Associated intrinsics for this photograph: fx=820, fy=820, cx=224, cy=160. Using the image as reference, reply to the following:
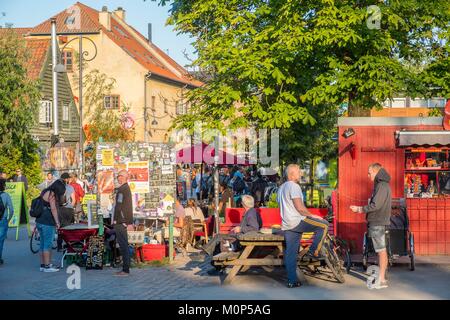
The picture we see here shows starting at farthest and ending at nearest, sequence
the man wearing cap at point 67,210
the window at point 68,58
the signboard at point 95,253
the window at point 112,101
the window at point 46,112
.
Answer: the window at point 68,58 < the window at point 112,101 < the window at point 46,112 < the man wearing cap at point 67,210 < the signboard at point 95,253

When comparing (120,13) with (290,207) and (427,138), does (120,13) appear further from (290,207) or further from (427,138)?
(290,207)

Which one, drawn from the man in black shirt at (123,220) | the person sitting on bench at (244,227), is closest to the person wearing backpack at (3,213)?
the man in black shirt at (123,220)

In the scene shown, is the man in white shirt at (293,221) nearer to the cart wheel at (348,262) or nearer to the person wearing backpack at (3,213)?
the cart wheel at (348,262)

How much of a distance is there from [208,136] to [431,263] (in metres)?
7.93

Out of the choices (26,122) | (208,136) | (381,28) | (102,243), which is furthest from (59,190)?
(26,122)

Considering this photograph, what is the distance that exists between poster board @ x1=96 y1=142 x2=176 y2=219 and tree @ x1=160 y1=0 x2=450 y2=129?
10.0 feet

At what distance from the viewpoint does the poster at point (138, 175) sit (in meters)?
17.3

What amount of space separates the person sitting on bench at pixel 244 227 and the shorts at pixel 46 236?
2846 millimetres

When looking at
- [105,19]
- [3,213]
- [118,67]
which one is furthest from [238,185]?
[105,19]

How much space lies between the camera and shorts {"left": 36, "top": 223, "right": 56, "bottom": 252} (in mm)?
14961

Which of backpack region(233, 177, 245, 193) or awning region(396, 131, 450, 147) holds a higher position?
awning region(396, 131, 450, 147)

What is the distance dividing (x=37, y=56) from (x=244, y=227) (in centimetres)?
3600

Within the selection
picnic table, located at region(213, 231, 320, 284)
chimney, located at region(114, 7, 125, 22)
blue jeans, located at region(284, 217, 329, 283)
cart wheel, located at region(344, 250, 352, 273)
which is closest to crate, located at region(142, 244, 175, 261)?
picnic table, located at region(213, 231, 320, 284)

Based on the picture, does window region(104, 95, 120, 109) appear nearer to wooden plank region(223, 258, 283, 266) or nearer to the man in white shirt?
wooden plank region(223, 258, 283, 266)
